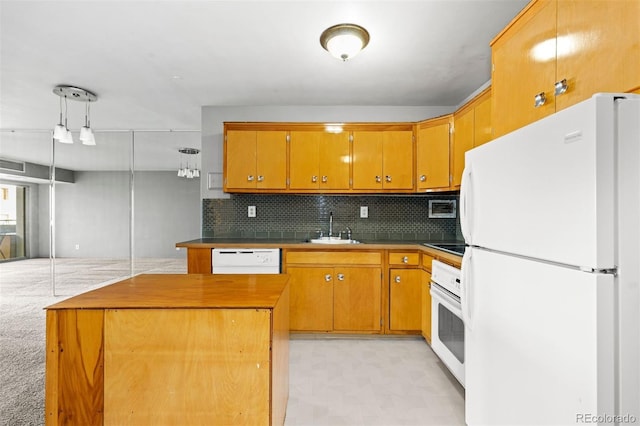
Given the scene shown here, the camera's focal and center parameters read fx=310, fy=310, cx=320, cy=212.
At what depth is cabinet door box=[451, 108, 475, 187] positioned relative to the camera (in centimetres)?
268

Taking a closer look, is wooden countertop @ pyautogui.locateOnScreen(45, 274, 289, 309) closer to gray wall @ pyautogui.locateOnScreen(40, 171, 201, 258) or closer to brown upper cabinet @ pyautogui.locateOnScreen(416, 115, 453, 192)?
brown upper cabinet @ pyautogui.locateOnScreen(416, 115, 453, 192)

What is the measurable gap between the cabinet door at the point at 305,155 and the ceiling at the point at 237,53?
46cm

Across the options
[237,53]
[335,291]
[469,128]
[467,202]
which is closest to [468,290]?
[467,202]

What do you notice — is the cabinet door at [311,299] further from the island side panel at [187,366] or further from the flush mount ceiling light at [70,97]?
the flush mount ceiling light at [70,97]

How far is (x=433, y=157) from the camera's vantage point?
3.12 m

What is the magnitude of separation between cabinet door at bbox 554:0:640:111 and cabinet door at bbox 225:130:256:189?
8.60 ft

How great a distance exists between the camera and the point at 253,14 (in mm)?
1999

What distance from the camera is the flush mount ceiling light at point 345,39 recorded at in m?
2.08

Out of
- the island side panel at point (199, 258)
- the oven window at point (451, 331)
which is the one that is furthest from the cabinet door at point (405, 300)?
the island side panel at point (199, 258)

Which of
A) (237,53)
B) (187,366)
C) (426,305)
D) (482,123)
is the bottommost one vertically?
(426,305)

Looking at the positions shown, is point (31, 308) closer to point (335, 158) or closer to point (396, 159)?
point (335, 158)

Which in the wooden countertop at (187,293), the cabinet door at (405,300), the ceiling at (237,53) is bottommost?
the cabinet door at (405,300)

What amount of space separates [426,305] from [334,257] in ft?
3.06

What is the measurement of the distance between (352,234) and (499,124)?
6.96 feet
